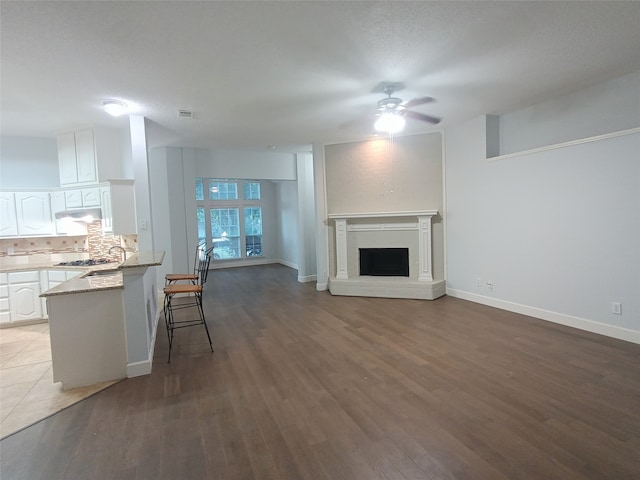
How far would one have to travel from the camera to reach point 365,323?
166 inches

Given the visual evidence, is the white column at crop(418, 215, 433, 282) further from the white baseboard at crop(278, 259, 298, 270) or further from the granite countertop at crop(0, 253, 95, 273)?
the granite countertop at crop(0, 253, 95, 273)

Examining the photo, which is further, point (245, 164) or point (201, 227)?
point (201, 227)

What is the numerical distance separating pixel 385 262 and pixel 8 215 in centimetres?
560

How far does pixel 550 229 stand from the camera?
13.0 ft

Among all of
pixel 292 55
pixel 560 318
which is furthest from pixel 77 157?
pixel 560 318

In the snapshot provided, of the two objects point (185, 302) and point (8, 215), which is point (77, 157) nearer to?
point (8, 215)

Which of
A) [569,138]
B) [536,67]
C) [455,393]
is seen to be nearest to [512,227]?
[569,138]

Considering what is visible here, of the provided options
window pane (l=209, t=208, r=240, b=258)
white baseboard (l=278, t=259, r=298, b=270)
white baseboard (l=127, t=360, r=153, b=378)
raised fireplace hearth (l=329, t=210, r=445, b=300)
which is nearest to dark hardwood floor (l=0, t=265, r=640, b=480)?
white baseboard (l=127, t=360, r=153, b=378)

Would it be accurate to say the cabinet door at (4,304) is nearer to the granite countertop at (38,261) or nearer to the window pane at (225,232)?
the granite countertop at (38,261)

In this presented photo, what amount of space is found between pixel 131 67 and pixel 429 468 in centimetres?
353

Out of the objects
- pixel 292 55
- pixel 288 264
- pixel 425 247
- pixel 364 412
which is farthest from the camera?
pixel 288 264

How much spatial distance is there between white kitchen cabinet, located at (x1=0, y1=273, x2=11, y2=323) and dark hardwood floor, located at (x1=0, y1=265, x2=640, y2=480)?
95.3 inches

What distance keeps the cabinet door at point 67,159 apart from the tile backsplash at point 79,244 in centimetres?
70

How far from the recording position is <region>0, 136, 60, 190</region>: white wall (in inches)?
186
